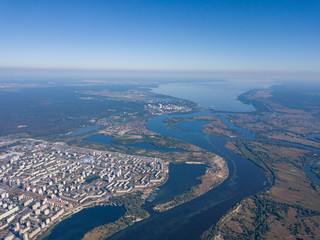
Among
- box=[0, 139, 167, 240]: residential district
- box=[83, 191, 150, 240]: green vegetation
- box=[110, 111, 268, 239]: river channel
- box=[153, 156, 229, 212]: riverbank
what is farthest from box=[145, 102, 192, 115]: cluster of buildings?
box=[83, 191, 150, 240]: green vegetation

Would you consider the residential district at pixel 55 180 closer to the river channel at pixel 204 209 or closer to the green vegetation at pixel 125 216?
the green vegetation at pixel 125 216

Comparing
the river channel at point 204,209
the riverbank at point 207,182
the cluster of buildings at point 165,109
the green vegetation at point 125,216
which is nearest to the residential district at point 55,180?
the green vegetation at point 125,216

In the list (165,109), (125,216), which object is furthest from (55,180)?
(165,109)

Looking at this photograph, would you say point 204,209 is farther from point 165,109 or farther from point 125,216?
point 165,109

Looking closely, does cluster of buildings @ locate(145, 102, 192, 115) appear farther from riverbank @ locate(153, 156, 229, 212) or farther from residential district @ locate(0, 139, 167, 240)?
riverbank @ locate(153, 156, 229, 212)

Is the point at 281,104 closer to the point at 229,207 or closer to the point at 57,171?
the point at 229,207

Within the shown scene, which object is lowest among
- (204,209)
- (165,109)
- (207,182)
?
(204,209)

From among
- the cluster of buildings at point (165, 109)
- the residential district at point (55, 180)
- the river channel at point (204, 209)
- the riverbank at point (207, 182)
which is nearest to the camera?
the river channel at point (204, 209)

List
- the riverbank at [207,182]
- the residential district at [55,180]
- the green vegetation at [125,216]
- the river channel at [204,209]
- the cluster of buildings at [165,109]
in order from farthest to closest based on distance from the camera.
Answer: the cluster of buildings at [165,109] → the riverbank at [207,182] → the residential district at [55,180] → the river channel at [204,209] → the green vegetation at [125,216]

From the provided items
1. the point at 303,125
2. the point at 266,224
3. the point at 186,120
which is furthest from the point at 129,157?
the point at 303,125
